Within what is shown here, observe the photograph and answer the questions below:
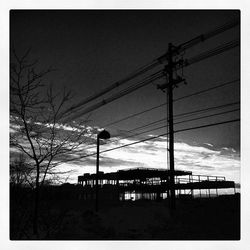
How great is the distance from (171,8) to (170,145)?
7296 mm

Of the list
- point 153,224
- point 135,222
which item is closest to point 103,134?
point 135,222

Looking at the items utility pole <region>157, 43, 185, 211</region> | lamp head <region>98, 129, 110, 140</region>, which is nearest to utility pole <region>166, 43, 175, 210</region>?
utility pole <region>157, 43, 185, 211</region>

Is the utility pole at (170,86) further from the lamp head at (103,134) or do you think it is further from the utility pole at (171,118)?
the lamp head at (103,134)

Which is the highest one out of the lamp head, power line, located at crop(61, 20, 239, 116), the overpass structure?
power line, located at crop(61, 20, 239, 116)

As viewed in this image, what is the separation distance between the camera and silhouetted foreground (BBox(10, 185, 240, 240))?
8.27 meters

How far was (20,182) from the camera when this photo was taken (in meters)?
7.44

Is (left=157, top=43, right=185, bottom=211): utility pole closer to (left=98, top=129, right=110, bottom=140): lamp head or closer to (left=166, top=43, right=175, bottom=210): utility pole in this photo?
(left=166, top=43, right=175, bottom=210): utility pole

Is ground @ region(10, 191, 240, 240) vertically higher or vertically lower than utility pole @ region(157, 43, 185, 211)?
lower

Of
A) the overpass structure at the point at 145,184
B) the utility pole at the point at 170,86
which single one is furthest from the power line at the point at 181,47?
the overpass structure at the point at 145,184

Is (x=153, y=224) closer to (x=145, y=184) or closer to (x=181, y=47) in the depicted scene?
(x=181, y=47)
